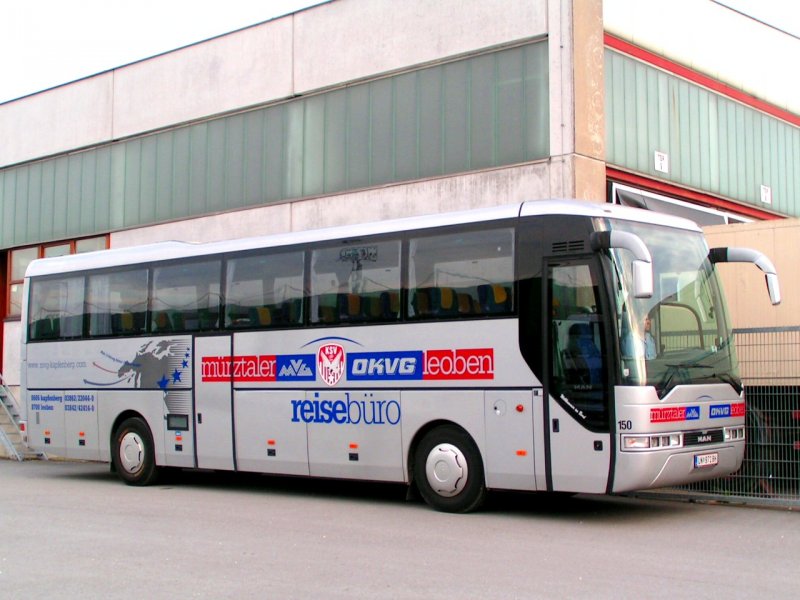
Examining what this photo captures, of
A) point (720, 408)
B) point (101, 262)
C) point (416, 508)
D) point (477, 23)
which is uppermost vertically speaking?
point (477, 23)

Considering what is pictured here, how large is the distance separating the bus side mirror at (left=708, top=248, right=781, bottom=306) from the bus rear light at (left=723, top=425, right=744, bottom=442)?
1546 millimetres

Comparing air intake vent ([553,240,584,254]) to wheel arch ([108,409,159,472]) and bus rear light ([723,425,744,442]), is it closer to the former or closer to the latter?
bus rear light ([723,425,744,442])

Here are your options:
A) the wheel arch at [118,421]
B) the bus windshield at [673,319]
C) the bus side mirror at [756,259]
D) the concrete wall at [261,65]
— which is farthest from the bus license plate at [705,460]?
the concrete wall at [261,65]

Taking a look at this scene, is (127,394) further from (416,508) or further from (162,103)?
(162,103)

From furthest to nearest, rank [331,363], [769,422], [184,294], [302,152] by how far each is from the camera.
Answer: [302,152] → [184,294] → [331,363] → [769,422]

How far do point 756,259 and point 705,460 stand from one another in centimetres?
261

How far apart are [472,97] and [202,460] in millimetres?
8603

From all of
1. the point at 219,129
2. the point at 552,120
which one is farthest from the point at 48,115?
the point at 552,120

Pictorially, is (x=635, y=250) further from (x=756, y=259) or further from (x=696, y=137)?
(x=696, y=137)

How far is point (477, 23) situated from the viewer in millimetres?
20062

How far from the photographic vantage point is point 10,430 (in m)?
24.8

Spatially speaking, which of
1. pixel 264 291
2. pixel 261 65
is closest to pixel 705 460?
pixel 264 291

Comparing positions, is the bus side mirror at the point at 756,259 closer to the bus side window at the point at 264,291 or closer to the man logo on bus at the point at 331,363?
the man logo on bus at the point at 331,363

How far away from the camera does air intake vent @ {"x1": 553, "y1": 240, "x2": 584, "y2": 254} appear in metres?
11.8
